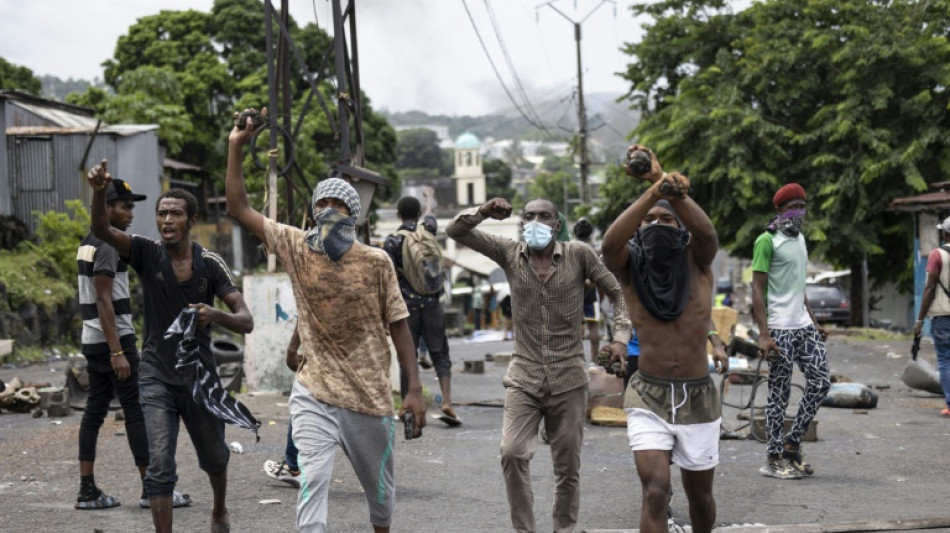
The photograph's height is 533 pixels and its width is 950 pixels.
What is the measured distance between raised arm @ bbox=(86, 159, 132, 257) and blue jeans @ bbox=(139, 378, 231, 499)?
70 cm

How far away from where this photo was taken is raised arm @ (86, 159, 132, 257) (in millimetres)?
5457

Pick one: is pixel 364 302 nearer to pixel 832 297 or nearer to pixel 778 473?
pixel 778 473

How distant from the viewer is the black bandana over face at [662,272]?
217 inches

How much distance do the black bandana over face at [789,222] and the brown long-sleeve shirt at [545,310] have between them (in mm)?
2409

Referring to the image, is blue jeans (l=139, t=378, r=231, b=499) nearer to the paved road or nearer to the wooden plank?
the paved road

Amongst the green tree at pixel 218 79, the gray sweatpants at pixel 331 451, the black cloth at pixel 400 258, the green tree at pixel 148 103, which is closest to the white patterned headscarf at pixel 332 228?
the gray sweatpants at pixel 331 451

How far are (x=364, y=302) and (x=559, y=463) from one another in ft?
5.00

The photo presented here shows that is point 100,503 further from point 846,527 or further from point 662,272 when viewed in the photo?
point 846,527

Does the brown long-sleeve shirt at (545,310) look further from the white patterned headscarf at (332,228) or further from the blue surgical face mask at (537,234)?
the white patterned headscarf at (332,228)

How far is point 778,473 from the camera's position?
27.7 ft

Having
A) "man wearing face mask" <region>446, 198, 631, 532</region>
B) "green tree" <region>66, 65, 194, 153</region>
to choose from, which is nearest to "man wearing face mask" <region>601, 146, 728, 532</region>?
"man wearing face mask" <region>446, 198, 631, 532</region>

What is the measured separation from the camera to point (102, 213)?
575cm

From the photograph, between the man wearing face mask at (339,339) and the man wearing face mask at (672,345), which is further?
the man wearing face mask at (672,345)

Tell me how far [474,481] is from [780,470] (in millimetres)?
2176
